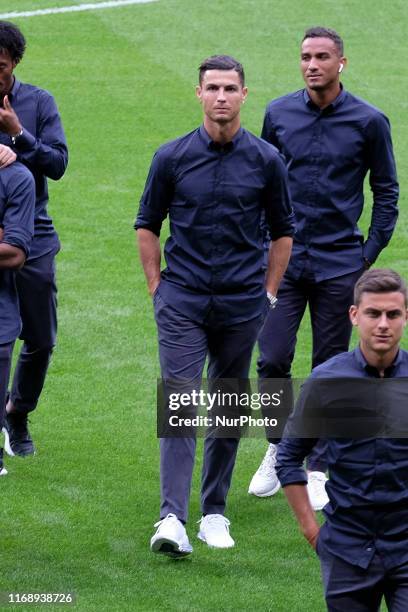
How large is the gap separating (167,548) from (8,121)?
7.75ft

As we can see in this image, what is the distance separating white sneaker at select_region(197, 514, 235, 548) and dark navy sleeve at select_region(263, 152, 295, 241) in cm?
144

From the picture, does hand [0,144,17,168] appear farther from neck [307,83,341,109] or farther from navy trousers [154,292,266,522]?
neck [307,83,341,109]

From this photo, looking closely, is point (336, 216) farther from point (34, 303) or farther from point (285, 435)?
point (285, 435)

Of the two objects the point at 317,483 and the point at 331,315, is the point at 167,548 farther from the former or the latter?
the point at 331,315

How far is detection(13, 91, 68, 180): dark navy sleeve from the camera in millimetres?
8141

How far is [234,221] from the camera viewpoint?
7.45 meters

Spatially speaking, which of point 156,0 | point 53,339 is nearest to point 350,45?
point 156,0

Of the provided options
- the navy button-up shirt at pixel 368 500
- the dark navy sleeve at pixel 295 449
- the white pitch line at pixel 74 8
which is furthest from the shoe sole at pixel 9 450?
the white pitch line at pixel 74 8

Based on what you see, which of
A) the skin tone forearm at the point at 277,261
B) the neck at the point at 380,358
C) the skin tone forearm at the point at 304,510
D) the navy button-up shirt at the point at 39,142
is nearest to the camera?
the neck at the point at 380,358

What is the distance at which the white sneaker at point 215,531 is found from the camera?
7617 mm

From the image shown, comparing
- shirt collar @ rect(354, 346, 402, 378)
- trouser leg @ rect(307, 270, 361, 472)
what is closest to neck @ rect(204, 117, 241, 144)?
trouser leg @ rect(307, 270, 361, 472)

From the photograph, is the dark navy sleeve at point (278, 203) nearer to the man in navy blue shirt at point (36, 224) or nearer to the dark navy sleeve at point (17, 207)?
the dark navy sleeve at point (17, 207)

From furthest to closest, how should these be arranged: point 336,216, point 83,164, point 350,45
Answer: point 350,45, point 83,164, point 336,216

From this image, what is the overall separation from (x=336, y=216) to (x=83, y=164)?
8.64 meters
